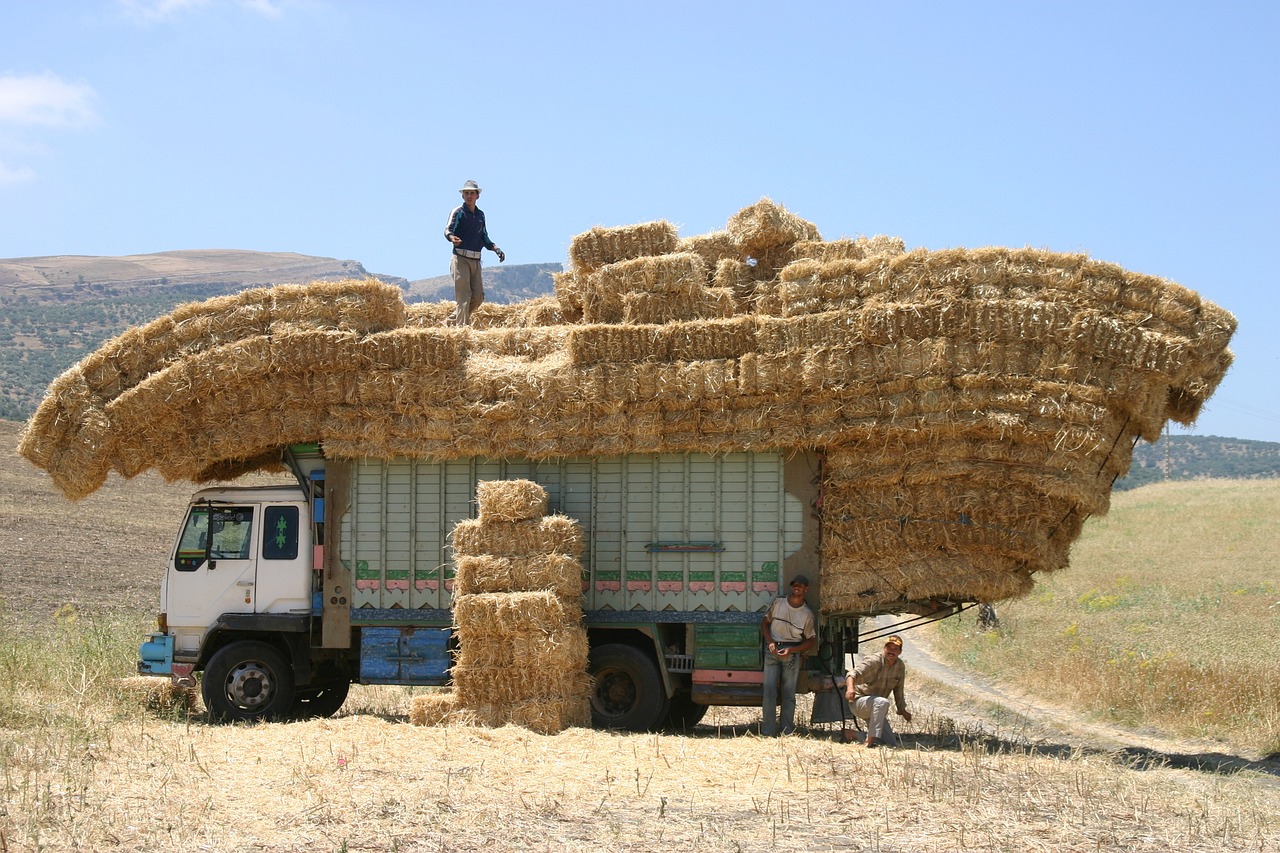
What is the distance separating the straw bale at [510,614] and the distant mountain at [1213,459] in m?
124

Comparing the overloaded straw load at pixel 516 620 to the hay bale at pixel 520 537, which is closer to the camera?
the overloaded straw load at pixel 516 620

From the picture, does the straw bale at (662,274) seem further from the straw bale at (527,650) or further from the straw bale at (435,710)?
the straw bale at (435,710)

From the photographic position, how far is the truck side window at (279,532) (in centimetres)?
1488

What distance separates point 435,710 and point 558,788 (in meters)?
3.49

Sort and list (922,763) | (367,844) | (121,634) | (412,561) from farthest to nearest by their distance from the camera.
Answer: (121,634)
(412,561)
(922,763)
(367,844)

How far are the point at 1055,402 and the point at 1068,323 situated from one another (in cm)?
78

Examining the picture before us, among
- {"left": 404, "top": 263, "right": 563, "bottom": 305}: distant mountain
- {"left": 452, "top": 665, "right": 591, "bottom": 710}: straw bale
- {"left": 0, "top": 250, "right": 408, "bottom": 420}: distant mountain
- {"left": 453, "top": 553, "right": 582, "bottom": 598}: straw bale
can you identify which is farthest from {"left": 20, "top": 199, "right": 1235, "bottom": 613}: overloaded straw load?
{"left": 404, "top": 263, "right": 563, "bottom": 305}: distant mountain

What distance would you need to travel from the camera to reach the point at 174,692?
1531 cm

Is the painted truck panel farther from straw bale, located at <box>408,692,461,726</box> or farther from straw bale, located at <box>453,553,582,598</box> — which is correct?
straw bale, located at <box>408,692,461,726</box>

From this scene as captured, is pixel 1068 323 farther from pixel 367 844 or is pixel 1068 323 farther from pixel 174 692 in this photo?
pixel 174 692

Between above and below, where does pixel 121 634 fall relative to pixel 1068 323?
below

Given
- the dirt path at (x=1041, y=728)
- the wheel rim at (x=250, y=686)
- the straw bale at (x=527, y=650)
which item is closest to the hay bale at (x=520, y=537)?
the straw bale at (x=527, y=650)

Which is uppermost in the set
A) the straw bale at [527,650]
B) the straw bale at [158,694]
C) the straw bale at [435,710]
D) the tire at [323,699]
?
the straw bale at [527,650]

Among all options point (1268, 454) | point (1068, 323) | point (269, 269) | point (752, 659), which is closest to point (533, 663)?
point (752, 659)
